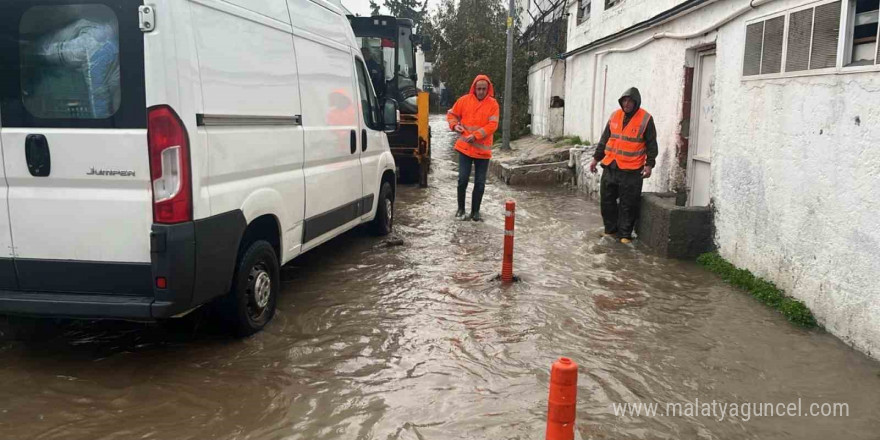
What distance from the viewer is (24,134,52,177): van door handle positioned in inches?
146

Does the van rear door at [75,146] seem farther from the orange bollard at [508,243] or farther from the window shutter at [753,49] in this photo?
the window shutter at [753,49]

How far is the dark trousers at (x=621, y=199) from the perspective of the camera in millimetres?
7793

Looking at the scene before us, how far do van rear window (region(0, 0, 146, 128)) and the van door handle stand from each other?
0.31 ft

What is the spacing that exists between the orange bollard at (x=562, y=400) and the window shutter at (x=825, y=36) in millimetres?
3820

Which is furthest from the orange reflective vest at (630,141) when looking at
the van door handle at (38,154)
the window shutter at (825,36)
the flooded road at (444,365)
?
the van door handle at (38,154)

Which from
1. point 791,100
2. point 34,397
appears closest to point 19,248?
point 34,397

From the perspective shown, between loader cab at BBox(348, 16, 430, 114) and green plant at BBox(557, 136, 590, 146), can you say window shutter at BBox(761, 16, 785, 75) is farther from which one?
green plant at BBox(557, 136, 590, 146)

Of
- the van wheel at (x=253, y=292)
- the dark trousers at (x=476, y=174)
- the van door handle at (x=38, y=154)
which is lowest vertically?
the van wheel at (x=253, y=292)

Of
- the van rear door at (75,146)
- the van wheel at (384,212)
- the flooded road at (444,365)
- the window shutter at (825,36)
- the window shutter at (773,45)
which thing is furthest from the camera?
the van wheel at (384,212)

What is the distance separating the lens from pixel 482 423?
11.6ft

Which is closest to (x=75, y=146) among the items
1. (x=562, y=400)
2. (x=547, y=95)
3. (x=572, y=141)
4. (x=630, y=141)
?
(x=562, y=400)

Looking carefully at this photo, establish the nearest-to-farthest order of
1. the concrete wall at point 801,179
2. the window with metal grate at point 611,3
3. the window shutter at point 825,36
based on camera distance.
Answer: the concrete wall at point 801,179, the window shutter at point 825,36, the window with metal grate at point 611,3

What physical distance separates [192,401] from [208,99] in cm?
174

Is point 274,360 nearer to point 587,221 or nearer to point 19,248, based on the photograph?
point 19,248
